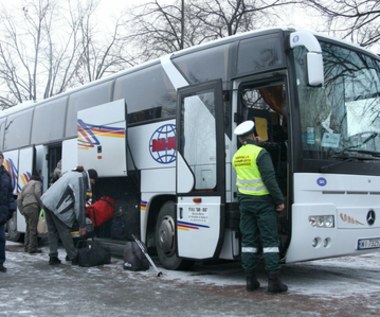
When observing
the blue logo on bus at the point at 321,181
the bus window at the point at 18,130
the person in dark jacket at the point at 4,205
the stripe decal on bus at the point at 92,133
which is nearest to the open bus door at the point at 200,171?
the blue logo on bus at the point at 321,181

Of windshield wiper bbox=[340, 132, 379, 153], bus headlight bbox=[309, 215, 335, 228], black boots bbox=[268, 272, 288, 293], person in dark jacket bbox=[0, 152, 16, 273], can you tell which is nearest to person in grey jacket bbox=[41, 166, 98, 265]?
person in dark jacket bbox=[0, 152, 16, 273]

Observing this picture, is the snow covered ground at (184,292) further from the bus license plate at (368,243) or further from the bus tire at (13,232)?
the bus tire at (13,232)

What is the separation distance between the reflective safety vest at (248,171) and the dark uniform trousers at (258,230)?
3.2 inches

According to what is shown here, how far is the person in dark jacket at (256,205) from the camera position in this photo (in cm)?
623

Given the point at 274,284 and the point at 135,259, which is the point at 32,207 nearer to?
the point at 135,259

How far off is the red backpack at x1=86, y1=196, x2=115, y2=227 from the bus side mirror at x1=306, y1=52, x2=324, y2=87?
4.90m

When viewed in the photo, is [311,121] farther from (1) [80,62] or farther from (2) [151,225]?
(1) [80,62]

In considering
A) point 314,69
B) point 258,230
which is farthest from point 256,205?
point 314,69

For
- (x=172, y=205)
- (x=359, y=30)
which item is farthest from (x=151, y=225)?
(x=359, y=30)

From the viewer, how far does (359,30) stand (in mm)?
16359

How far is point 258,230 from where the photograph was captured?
6.46 metres

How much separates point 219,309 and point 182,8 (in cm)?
1574

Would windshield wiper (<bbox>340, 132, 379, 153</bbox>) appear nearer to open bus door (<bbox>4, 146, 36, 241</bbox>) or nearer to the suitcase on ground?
the suitcase on ground

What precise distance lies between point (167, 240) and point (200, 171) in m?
1.41
